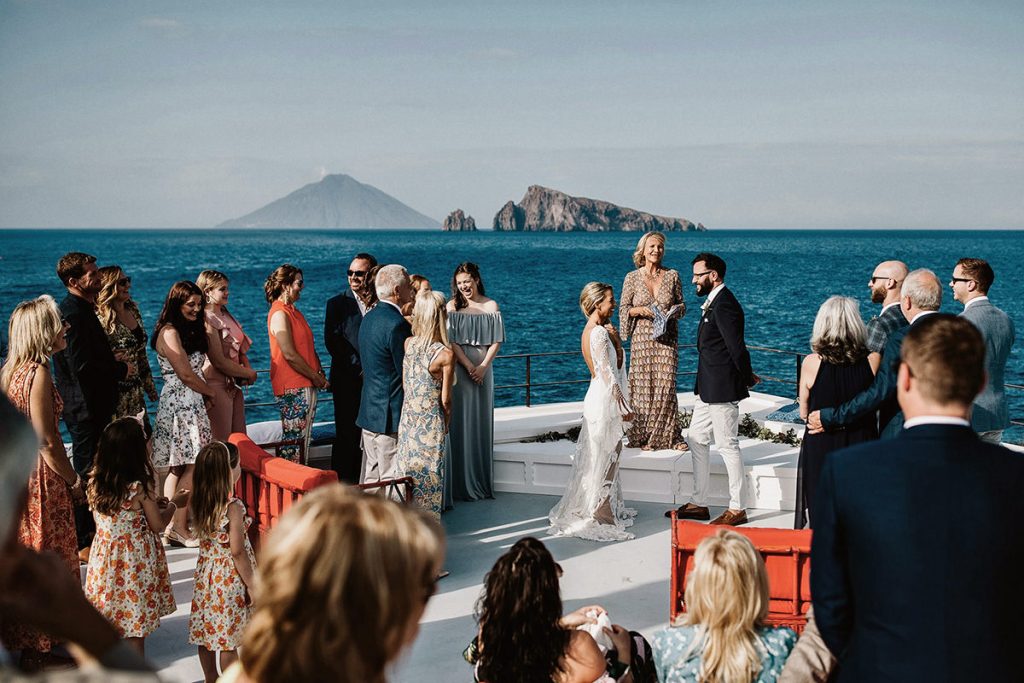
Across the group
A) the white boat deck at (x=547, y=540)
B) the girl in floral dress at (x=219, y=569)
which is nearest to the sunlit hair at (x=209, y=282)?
the white boat deck at (x=547, y=540)

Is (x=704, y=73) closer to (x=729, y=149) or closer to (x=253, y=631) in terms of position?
(x=729, y=149)

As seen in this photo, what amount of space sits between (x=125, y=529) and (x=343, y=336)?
2.66 meters

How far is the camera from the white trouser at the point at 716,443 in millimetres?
6352

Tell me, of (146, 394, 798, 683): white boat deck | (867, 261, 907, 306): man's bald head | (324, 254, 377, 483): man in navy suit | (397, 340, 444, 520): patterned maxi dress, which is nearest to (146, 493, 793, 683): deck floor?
(146, 394, 798, 683): white boat deck

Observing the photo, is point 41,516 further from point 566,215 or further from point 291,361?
point 566,215

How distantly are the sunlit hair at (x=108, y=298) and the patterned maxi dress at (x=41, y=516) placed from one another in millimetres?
1426

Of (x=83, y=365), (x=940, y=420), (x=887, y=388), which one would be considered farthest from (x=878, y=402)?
(x=83, y=365)

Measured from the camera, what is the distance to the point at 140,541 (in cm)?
429

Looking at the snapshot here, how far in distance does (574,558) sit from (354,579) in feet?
16.1

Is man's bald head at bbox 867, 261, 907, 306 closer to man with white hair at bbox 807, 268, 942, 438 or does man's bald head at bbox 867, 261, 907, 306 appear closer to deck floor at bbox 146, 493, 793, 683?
man with white hair at bbox 807, 268, 942, 438

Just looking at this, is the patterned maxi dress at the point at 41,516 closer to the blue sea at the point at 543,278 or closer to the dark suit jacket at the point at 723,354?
the dark suit jacket at the point at 723,354

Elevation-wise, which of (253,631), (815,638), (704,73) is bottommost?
(815,638)

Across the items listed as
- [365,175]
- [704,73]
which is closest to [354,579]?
[704,73]

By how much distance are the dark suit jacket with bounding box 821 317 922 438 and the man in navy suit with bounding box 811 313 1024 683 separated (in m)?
2.57
